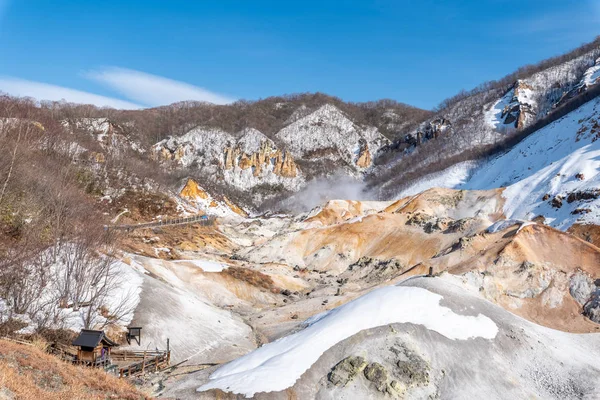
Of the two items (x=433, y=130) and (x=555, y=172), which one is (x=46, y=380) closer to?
(x=555, y=172)

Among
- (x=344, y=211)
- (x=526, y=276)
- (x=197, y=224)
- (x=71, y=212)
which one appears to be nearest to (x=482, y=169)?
(x=344, y=211)

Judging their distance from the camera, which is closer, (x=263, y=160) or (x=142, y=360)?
(x=142, y=360)

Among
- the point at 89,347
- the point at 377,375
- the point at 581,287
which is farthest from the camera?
the point at 581,287

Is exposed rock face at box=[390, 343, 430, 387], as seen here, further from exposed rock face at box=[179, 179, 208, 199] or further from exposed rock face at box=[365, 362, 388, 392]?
exposed rock face at box=[179, 179, 208, 199]

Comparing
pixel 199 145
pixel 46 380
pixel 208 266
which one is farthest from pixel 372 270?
pixel 199 145

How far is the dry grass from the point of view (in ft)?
42.7

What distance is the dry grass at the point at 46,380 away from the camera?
13016mm

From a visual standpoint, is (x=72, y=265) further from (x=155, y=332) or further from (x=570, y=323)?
(x=570, y=323)

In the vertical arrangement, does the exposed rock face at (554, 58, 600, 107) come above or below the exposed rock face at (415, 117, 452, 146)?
above

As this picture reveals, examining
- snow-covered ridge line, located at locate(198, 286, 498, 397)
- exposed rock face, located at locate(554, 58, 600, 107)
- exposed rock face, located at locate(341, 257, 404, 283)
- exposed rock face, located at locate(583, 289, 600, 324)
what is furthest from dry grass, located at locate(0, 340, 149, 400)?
exposed rock face, located at locate(554, 58, 600, 107)

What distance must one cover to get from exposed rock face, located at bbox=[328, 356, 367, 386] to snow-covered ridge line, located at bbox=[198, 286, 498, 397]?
1.24 meters

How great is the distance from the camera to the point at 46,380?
51.3 ft

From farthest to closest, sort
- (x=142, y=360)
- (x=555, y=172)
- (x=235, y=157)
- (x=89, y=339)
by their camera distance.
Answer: (x=235, y=157) → (x=555, y=172) → (x=142, y=360) → (x=89, y=339)

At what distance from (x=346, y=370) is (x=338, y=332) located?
2614mm
